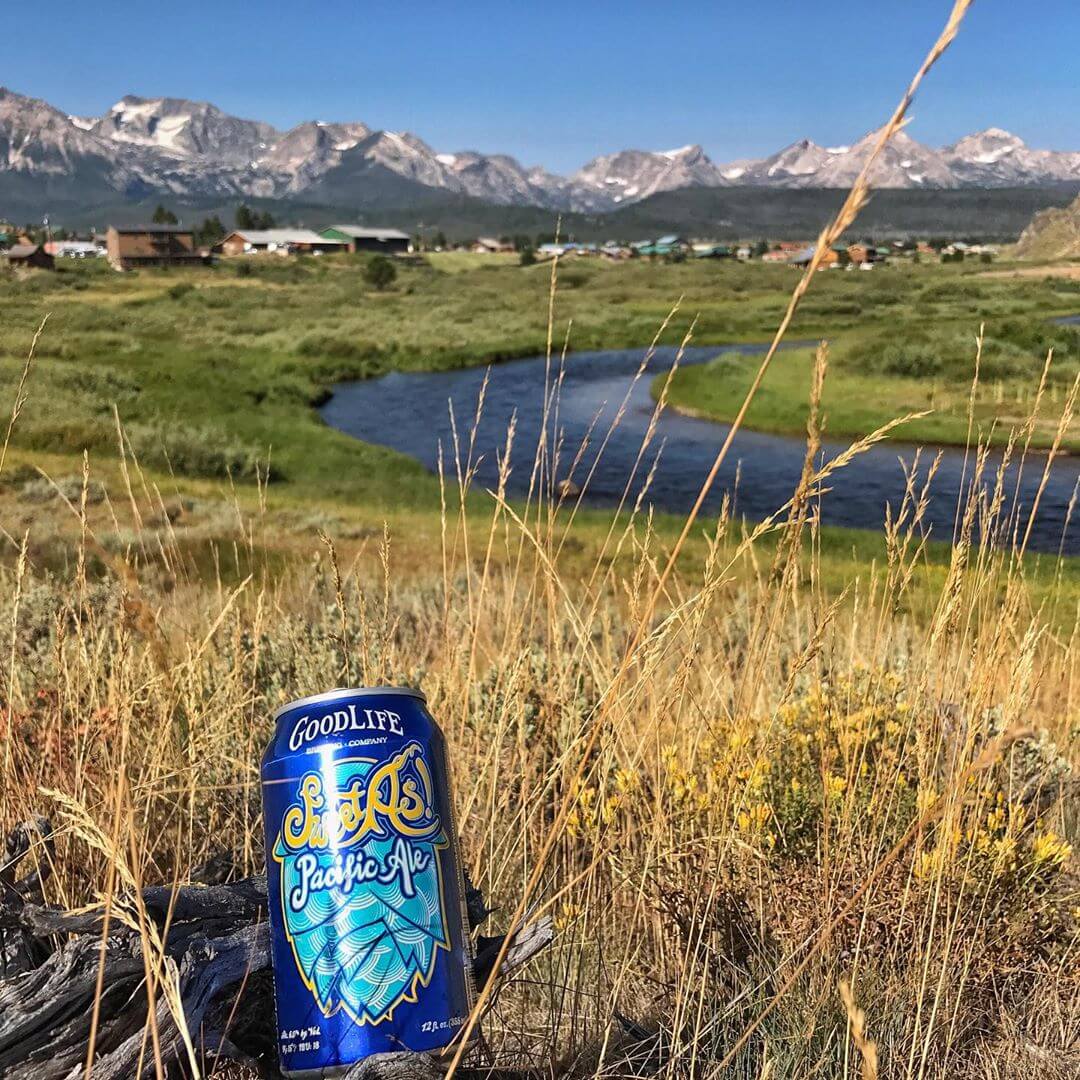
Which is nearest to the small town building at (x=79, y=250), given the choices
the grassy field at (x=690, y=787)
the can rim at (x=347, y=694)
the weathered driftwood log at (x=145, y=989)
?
the grassy field at (x=690, y=787)

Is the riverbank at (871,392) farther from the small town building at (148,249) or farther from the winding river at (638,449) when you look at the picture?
the small town building at (148,249)

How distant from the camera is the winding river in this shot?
22.1 m

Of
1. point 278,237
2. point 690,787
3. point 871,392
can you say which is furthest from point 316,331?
point 278,237

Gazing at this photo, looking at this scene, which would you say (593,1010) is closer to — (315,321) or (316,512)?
(316,512)

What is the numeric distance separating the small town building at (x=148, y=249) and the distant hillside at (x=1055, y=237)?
7853cm

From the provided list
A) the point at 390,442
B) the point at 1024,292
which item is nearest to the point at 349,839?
the point at 390,442

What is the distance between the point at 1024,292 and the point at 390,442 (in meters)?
51.8

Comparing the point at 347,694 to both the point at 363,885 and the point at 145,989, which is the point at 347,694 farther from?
the point at 145,989

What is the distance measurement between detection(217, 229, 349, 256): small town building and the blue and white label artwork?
144 metres

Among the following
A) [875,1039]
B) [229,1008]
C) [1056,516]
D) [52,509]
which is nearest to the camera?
[229,1008]

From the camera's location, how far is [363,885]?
163cm

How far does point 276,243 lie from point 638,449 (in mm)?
137405

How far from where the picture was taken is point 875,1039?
2273 mm

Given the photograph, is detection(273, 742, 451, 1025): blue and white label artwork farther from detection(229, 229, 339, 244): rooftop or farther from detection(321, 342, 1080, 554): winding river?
detection(229, 229, 339, 244): rooftop
